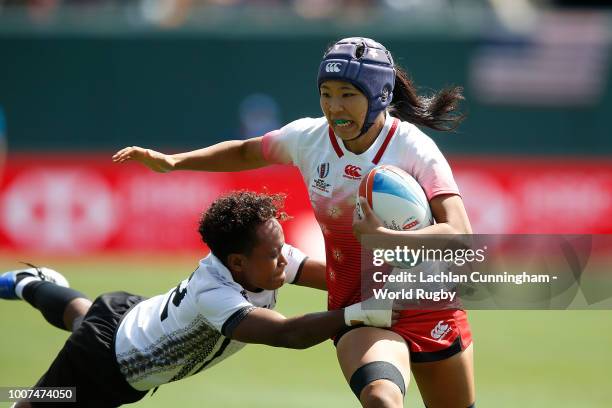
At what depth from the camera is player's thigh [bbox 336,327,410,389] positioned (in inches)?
231

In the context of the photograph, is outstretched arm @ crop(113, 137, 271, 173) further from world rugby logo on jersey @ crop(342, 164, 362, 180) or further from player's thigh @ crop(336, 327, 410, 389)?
player's thigh @ crop(336, 327, 410, 389)

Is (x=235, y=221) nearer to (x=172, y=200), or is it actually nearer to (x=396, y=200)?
(x=396, y=200)

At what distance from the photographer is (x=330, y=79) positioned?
6117 millimetres

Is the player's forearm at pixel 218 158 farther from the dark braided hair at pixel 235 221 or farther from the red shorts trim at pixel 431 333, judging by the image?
the red shorts trim at pixel 431 333

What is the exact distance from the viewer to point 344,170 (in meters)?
6.31

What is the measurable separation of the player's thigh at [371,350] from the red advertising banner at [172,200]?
A: 31.6 feet

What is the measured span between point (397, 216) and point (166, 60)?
13.6 metres

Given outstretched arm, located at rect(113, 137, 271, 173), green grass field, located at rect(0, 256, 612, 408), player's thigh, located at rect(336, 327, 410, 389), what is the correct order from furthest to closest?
green grass field, located at rect(0, 256, 612, 408), outstretched arm, located at rect(113, 137, 271, 173), player's thigh, located at rect(336, 327, 410, 389)

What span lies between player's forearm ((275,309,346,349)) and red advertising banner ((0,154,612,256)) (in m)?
9.75

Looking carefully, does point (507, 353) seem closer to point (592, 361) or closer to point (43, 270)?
point (592, 361)

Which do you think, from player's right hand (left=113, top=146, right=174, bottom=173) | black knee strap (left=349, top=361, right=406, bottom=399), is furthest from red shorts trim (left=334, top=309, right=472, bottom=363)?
player's right hand (left=113, top=146, right=174, bottom=173)

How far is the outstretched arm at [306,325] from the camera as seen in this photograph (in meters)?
5.90

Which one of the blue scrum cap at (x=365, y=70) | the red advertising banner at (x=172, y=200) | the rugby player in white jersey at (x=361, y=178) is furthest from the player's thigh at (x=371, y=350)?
the red advertising banner at (x=172, y=200)

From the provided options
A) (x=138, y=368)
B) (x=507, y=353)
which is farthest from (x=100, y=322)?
(x=507, y=353)
